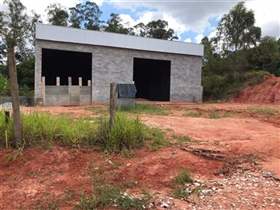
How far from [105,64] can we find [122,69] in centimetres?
117

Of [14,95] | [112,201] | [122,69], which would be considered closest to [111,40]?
[122,69]

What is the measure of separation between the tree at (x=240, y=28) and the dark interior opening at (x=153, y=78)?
25.5ft

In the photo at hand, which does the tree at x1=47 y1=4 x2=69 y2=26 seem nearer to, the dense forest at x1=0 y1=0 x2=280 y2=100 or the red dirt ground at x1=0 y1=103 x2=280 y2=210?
the dense forest at x1=0 y1=0 x2=280 y2=100

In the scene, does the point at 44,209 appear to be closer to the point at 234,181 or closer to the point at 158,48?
the point at 234,181

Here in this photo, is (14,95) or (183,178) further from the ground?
(14,95)

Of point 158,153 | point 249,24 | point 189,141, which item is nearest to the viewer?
point 158,153

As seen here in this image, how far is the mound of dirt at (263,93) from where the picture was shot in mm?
31047

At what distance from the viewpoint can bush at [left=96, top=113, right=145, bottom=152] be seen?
797 centimetres

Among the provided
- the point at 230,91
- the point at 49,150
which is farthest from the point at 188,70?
→ the point at 49,150

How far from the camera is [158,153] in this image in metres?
8.02

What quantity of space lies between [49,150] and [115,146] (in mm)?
1117

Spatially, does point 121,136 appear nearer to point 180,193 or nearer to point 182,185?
point 182,185

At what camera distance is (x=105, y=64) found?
26562 mm

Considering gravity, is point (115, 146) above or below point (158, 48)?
below
